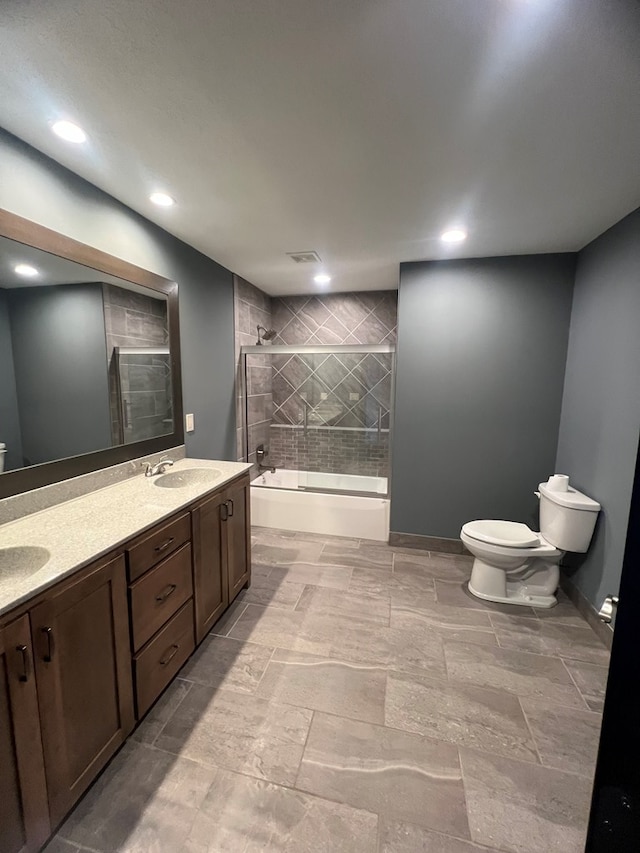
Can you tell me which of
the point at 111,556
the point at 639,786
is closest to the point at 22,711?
the point at 111,556

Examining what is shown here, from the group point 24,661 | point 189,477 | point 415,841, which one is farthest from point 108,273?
point 415,841

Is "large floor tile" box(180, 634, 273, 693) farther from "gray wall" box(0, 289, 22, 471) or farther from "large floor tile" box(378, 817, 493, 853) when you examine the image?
"gray wall" box(0, 289, 22, 471)

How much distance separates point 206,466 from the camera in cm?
239

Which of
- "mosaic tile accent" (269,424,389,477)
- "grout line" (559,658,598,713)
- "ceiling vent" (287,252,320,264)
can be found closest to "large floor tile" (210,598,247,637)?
"grout line" (559,658,598,713)

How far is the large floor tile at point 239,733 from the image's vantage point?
1357 millimetres

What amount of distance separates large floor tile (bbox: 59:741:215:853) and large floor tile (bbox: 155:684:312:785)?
63 mm

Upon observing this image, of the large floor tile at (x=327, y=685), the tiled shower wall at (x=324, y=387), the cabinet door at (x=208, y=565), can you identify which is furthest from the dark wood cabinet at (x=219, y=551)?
the tiled shower wall at (x=324, y=387)

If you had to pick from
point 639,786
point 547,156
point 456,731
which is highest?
point 547,156

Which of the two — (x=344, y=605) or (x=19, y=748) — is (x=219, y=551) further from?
(x=19, y=748)

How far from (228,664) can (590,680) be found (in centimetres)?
186

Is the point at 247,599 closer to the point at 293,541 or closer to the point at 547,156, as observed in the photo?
the point at 293,541

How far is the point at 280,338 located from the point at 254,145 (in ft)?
8.90

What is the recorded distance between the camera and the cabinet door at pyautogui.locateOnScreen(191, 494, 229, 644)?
1.81 meters

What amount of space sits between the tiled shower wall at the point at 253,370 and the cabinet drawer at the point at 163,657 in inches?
73.3
